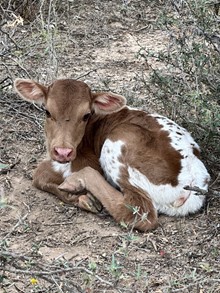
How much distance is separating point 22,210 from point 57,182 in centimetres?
51

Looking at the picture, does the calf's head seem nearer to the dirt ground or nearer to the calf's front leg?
the calf's front leg

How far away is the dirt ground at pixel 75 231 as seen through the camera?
5188 mm

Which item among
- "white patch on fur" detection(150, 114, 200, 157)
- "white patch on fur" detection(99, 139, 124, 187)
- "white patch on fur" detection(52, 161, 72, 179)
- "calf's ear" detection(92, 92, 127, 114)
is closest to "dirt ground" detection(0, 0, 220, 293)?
"white patch on fur" detection(52, 161, 72, 179)

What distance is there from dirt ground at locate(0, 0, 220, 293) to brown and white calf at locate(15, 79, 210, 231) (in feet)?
0.50

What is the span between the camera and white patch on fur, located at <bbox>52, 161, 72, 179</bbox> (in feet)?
23.1

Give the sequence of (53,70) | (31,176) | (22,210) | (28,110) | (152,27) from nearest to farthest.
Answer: (22,210) < (31,176) < (28,110) < (53,70) < (152,27)

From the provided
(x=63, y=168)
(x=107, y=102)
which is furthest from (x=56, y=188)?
(x=107, y=102)

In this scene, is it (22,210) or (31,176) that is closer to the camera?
(22,210)

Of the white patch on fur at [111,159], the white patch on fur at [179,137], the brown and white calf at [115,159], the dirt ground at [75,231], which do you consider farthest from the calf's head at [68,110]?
the dirt ground at [75,231]

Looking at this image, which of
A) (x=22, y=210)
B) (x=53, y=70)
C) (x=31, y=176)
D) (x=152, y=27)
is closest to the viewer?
(x=22, y=210)

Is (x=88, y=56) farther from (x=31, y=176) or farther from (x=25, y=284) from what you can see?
(x=25, y=284)

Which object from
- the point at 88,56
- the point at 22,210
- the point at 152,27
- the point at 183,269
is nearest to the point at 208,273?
the point at 183,269

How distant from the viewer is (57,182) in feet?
23.1

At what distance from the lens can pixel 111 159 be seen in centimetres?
676
